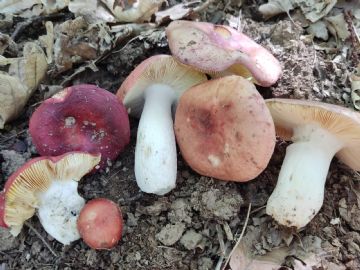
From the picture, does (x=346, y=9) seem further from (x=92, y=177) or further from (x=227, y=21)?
(x=92, y=177)

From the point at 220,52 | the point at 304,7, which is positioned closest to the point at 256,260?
the point at 220,52

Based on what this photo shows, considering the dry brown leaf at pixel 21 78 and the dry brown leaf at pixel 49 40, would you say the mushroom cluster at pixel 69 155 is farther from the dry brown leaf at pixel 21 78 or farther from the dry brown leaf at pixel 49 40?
the dry brown leaf at pixel 49 40

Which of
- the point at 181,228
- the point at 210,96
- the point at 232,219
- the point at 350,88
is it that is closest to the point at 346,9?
the point at 350,88

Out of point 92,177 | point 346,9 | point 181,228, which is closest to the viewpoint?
point 181,228

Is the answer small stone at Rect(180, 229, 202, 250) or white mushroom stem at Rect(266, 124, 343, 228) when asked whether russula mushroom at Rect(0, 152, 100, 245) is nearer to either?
small stone at Rect(180, 229, 202, 250)

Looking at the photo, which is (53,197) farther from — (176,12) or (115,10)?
(176,12)
